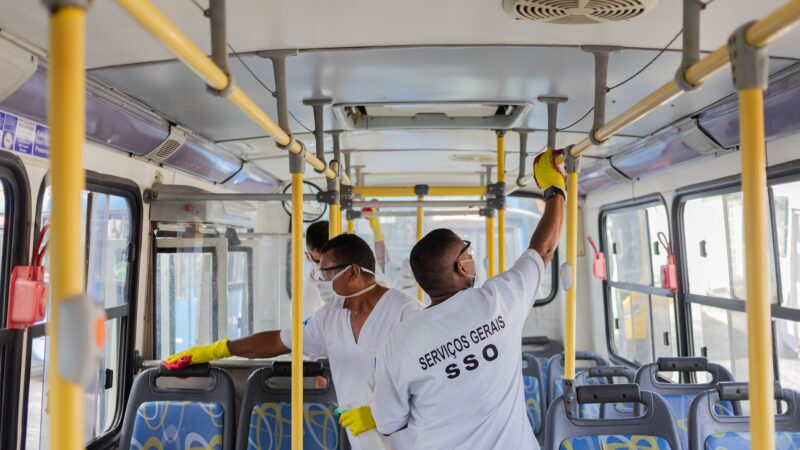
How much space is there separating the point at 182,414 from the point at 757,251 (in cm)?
272

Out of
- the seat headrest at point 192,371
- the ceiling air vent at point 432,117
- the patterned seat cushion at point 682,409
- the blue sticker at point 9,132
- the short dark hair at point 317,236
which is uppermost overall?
the ceiling air vent at point 432,117

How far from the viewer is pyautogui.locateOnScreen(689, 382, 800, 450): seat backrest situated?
2570 millimetres

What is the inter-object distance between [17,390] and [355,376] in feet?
4.68

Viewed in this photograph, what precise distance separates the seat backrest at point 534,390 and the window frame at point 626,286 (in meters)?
1.12

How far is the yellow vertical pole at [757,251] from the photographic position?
1.11 meters

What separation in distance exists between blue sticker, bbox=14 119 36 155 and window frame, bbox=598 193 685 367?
4.15 m

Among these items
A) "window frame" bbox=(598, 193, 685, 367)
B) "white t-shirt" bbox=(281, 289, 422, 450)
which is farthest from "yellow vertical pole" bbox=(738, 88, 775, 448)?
"window frame" bbox=(598, 193, 685, 367)

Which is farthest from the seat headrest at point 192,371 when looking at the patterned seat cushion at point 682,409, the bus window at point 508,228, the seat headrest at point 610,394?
the bus window at point 508,228

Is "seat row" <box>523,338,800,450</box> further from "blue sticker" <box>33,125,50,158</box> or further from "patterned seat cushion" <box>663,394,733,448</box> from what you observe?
"blue sticker" <box>33,125,50,158</box>

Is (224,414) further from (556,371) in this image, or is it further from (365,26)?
(556,371)

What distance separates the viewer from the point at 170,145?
3646mm

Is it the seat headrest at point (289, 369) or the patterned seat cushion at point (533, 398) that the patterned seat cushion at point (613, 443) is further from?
the patterned seat cushion at point (533, 398)

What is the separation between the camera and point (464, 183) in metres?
6.61

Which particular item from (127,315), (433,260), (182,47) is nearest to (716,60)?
(182,47)
